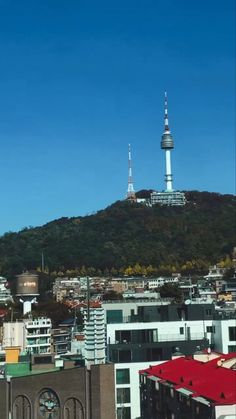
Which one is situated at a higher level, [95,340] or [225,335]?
[95,340]

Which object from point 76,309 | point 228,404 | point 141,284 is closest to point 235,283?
point 141,284

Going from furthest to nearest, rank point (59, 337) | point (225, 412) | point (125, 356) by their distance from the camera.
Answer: point (59, 337) < point (125, 356) < point (225, 412)

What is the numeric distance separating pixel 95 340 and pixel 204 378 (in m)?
6.30

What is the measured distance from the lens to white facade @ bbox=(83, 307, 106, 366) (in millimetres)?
21141

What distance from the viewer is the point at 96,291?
98.4 meters

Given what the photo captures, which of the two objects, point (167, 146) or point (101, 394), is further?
point (167, 146)

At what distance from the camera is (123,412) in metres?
24.7

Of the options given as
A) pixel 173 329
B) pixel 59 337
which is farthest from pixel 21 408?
pixel 59 337

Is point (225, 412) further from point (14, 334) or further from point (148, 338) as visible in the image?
point (14, 334)

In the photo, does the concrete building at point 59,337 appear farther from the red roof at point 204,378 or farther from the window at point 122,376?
the red roof at point 204,378

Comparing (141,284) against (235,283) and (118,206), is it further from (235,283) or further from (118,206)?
(118,206)

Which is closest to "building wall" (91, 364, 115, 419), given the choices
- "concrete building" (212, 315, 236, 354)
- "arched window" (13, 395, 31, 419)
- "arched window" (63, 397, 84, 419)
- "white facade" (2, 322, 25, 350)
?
"arched window" (63, 397, 84, 419)

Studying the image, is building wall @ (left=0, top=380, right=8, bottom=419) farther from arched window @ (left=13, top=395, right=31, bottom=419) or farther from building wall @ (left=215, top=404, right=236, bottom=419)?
building wall @ (left=215, top=404, right=236, bottom=419)

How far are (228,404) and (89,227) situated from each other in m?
125
